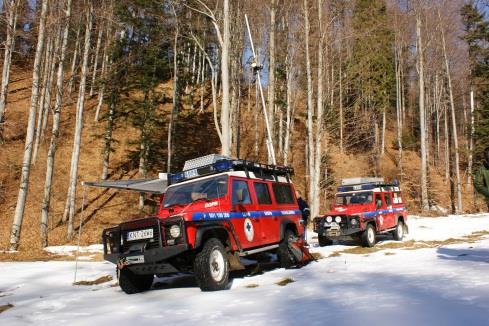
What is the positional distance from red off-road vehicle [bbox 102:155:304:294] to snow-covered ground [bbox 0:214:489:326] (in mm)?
435

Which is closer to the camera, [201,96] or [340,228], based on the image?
[340,228]

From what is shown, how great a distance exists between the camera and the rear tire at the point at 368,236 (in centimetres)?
1352

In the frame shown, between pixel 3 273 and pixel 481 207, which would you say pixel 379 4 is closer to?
pixel 481 207

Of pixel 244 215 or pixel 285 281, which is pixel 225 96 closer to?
pixel 244 215

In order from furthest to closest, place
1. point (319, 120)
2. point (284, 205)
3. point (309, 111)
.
Answer: point (319, 120) < point (309, 111) < point (284, 205)

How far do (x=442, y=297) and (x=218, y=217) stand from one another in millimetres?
3882

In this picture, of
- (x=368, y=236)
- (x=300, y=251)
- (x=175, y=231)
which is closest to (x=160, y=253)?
(x=175, y=231)

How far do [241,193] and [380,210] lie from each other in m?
7.89

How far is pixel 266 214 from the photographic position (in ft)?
31.1

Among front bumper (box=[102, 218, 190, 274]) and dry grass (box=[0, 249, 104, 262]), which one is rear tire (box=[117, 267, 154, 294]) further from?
dry grass (box=[0, 249, 104, 262])

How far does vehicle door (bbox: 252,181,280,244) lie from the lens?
30.5ft

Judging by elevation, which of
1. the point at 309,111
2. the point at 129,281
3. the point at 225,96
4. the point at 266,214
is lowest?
the point at 129,281

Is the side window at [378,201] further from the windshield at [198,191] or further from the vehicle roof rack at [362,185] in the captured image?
the windshield at [198,191]

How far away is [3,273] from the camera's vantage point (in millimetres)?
10008
